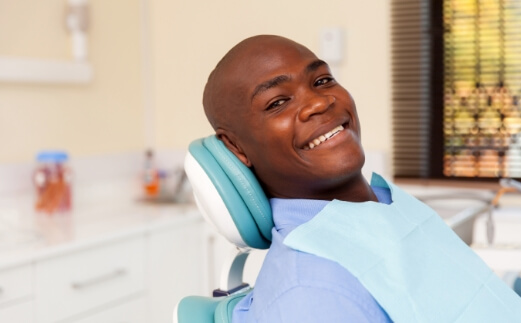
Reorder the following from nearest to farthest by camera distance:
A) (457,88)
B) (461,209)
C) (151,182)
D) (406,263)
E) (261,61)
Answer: (406,263) → (261,61) → (461,209) → (457,88) → (151,182)

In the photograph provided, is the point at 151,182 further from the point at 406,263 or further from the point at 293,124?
the point at 406,263

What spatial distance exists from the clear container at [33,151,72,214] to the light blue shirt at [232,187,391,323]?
178 centimetres

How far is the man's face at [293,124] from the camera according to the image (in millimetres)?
1100

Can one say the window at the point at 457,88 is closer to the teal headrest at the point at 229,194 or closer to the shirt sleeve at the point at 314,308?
the teal headrest at the point at 229,194

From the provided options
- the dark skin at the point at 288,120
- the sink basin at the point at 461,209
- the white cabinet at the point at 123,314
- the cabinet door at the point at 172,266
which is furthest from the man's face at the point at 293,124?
the cabinet door at the point at 172,266

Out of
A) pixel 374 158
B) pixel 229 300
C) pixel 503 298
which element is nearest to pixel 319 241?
pixel 229 300

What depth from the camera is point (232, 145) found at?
119cm

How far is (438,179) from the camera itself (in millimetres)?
2820

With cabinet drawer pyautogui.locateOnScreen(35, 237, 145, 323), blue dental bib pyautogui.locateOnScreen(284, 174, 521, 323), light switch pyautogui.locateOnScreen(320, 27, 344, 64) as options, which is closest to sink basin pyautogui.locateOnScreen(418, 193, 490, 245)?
light switch pyautogui.locateOnScreen(320, 27, 344, 64)

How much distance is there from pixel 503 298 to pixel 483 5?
5.90 ft

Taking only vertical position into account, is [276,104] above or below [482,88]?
above

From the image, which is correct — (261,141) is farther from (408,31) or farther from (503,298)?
(408,31)

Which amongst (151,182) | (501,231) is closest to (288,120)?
(501,231)

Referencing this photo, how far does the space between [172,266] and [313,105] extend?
166cm
